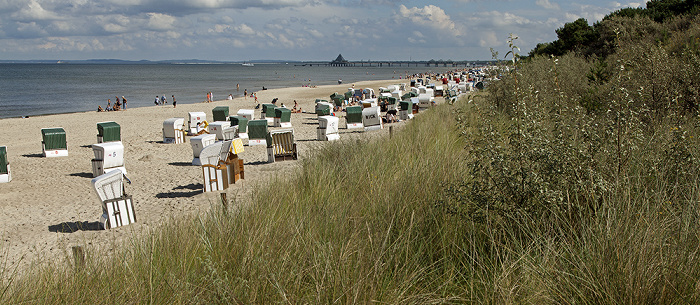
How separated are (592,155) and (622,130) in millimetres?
745

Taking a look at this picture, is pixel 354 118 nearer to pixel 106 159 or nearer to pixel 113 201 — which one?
pixel 106 159

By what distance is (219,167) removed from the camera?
11453 millimetres

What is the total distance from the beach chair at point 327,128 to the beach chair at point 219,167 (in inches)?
285

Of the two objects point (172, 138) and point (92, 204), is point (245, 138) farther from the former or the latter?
point (92, 204)

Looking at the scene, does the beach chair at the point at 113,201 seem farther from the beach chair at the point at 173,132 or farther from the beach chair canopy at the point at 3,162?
the beach chair at the point at 173,132

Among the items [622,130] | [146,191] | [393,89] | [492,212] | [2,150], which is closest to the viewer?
[492,212]

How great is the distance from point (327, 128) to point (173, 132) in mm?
6216

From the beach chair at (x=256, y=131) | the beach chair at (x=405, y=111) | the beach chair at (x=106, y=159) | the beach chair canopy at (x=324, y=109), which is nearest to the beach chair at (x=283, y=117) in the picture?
the beach chair canopy at (x=324, y=109)

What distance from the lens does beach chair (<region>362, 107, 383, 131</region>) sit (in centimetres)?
2292

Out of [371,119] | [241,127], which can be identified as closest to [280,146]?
[241,127]

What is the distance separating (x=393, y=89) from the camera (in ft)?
138

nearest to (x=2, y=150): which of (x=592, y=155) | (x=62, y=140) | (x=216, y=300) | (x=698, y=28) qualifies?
(x=62, y=140)

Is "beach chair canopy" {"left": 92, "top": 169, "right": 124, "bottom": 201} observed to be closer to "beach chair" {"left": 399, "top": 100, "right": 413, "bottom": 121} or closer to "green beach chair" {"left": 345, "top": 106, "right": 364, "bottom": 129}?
"green beach chair" {"left": 345, "top": 106, "right": 364, "bottom": 129}

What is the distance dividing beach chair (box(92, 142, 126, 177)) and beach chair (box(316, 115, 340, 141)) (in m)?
7.94
